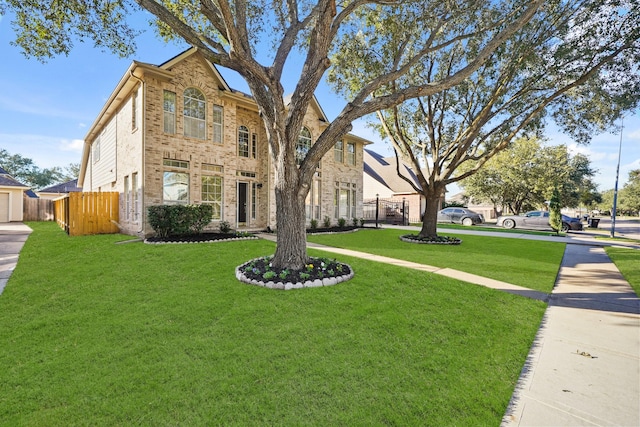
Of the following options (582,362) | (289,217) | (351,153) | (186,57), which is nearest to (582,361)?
(582,362)

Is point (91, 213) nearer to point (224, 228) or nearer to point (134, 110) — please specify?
point (134, 110)

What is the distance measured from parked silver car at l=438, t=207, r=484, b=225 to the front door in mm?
17278

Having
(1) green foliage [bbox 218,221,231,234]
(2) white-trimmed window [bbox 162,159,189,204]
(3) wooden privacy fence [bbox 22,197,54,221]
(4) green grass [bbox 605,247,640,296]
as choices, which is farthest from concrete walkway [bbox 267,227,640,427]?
(3) wooden privacy fence [bbox 22,197,54,221]

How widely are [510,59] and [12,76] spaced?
21637 mm

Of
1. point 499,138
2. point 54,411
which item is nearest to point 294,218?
point 54,411

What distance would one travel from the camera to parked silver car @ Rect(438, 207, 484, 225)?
2328cm

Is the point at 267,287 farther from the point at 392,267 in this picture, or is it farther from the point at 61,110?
the point at 61,110

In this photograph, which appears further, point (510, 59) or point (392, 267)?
point (510, 59)

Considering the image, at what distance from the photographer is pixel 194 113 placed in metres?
11.5

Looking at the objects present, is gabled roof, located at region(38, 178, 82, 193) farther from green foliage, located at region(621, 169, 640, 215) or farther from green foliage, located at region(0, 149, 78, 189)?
green foliage, located at region(621, 169, 640, 215)

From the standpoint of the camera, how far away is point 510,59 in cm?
970

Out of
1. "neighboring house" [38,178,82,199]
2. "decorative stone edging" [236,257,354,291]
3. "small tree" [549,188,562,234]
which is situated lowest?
"decorative stone edging" [236,257,354,291]

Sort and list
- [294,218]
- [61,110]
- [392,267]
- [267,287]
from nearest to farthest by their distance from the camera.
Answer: [267,287], [294,218], [392,267], [61,110]

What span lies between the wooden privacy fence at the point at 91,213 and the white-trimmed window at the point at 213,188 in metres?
3.79
